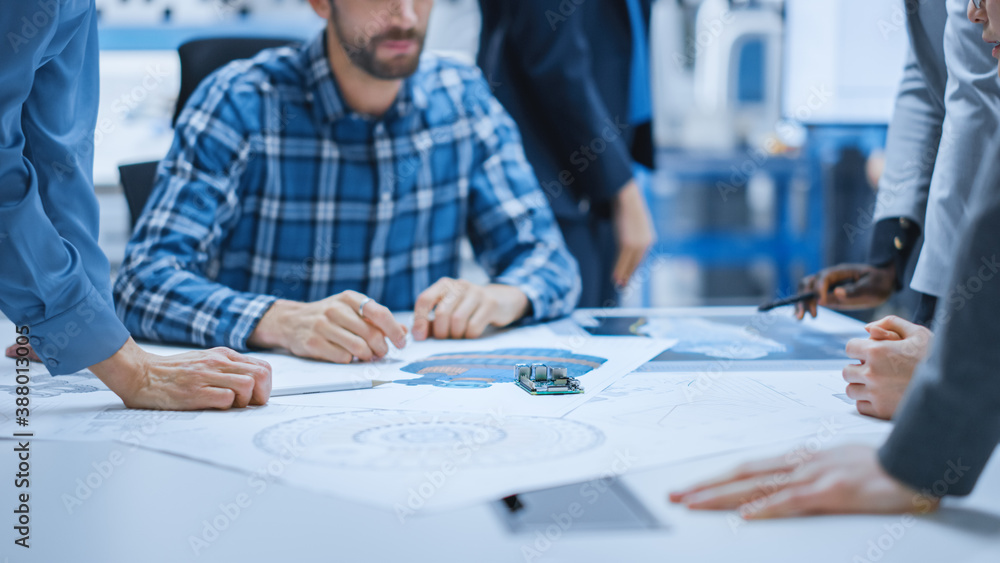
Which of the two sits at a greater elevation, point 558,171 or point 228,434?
point 558,171

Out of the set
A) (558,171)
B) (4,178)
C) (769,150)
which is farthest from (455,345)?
→ (769,150)

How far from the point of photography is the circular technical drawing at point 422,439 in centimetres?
48

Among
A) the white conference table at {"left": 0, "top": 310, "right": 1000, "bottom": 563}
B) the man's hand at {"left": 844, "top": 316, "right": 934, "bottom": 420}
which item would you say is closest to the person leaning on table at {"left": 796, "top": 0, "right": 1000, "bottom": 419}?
the man's hand at {"left": 844, "top": 316, "right": 934, "bottom": 420}

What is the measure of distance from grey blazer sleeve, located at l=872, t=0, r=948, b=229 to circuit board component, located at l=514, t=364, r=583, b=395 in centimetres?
53

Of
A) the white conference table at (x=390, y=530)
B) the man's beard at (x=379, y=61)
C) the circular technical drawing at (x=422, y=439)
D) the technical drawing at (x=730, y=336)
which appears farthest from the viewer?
the man's beard at (x=379, y=61)

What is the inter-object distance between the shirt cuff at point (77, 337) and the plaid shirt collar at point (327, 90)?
1.99ft

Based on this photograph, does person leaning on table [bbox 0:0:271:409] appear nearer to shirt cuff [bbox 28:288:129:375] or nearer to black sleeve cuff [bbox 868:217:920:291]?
shirt cuff [bbox 28:288:129:375]

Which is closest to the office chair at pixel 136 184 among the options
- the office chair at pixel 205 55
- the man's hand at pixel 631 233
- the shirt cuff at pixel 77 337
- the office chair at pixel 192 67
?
Answer: the office chair at pixel 192 67

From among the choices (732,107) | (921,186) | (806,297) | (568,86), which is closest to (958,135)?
(921,186)

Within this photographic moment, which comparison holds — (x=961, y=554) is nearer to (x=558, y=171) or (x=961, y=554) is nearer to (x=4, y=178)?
(x=4, y=178)

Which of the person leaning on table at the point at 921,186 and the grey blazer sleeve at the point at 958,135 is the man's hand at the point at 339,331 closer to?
the person leaning on table at the point at 921,186

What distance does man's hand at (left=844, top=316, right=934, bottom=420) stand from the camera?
0.59m

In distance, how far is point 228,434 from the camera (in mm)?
546

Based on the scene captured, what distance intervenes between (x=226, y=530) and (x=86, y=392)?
0.36m
